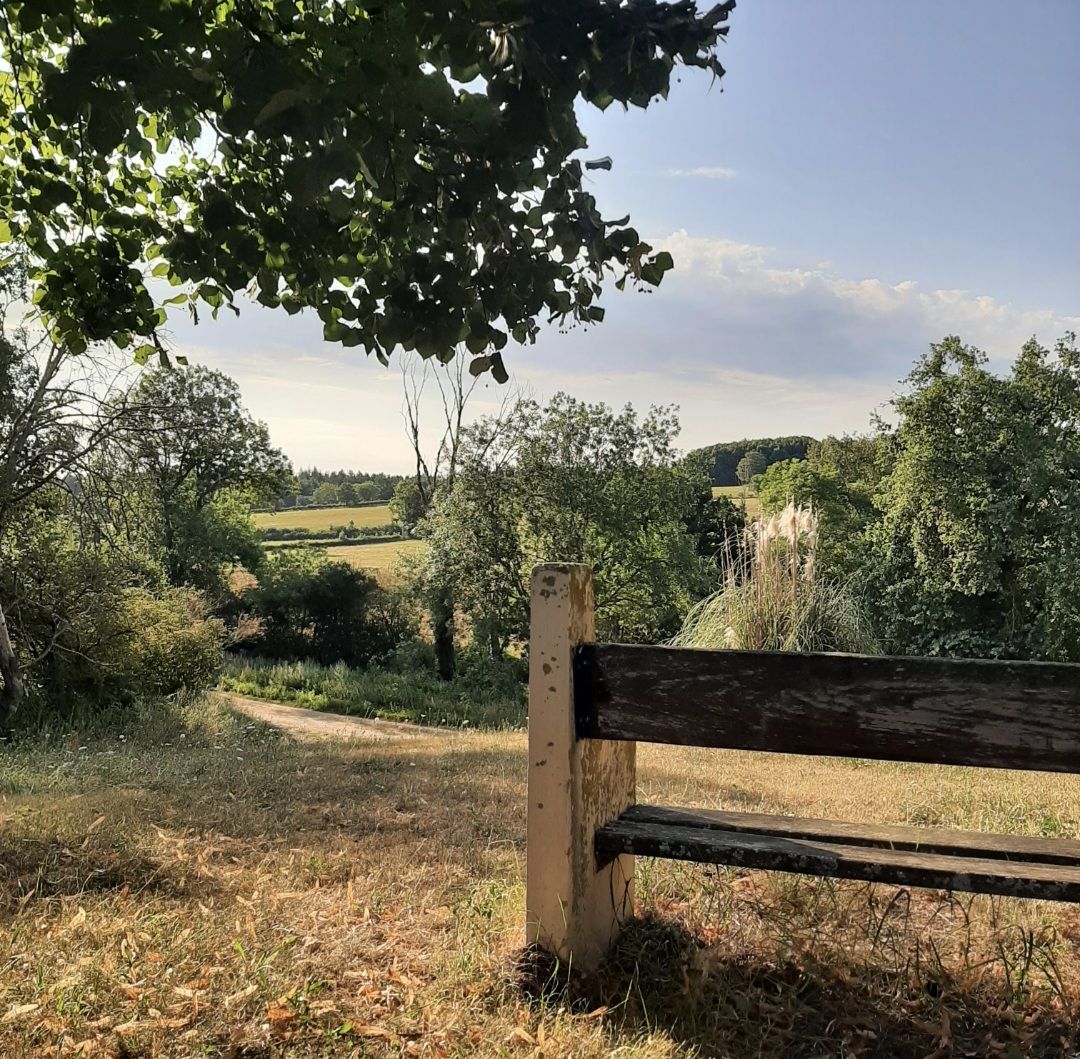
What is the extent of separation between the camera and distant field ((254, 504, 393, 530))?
4919 cm

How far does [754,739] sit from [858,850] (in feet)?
1.34

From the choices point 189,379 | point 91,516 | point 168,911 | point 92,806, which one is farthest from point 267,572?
point 168,911

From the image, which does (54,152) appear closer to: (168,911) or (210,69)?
(210,69)

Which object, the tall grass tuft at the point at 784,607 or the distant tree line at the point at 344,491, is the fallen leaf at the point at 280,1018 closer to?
the tall grass tuft at the point at 784,607

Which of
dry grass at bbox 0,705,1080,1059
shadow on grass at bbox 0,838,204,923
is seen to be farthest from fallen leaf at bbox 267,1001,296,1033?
shadow on grass at bbox 0,838,204,923

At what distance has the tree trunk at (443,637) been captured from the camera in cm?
2286

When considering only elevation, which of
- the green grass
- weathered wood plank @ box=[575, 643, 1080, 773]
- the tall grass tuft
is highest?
weathered wood plank @ box=[575, 643, 1080, 773]

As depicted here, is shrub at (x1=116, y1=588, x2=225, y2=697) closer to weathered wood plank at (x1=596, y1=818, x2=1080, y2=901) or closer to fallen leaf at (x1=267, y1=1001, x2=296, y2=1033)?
fallen leaf at (x1=267, y1=1001, x2=296, y2=1033)

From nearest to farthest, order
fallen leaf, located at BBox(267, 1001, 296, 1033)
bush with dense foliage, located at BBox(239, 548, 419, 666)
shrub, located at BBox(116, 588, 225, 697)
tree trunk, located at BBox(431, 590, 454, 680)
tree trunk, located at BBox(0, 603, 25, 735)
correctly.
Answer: fallen leaf, located at BBox(267, 1001, 296, 1033)
tree trunk, located at BBox(0, 603, 25, 735)
shrub, located at BBox(116, 588, 225, 697)
tree trunk, located at BBox(431, 590, 454, 680)
bush with dense foliage, located at BBox(239, 548, 419, 666)

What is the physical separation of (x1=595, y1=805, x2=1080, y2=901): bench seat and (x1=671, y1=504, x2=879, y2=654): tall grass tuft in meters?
7.94

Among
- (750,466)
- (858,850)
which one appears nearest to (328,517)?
(750,466)

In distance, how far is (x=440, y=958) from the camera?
Result: 225 centimetres

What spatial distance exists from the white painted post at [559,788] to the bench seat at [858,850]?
0.41ft

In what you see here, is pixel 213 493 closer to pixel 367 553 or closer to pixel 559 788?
pixel 367 553
